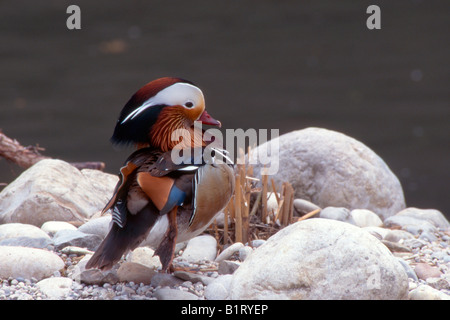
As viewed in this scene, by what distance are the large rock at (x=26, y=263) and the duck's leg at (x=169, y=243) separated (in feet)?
1.59

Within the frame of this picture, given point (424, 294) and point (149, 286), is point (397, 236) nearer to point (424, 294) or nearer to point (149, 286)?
point (424, 294)

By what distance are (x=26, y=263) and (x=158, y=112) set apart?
763 millimetres

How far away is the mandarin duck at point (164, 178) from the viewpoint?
2.26m

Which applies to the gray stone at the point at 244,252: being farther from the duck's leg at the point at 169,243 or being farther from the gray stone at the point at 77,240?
the gray stone at the point at 77,240

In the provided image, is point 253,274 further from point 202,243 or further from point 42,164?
point 42,164

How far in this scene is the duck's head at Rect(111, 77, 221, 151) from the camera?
245cm

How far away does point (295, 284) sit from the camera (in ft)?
6.75

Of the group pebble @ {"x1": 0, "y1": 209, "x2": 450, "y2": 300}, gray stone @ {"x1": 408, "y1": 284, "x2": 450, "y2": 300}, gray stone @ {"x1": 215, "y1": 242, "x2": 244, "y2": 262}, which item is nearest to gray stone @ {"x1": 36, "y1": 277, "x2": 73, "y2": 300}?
pebble @ {"x1": 0, "y1": 209, "x2": 450, "y2": 300}

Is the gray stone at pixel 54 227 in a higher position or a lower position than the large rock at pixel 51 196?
lower

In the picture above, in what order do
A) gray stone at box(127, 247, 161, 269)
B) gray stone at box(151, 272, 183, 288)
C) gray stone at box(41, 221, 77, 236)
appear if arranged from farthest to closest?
1. gray stone at box(41, 221, 77, 236)
2. gray stone at box(127, 247, 161, 269)
3. gray stone at box(151, 272, 183, 288)

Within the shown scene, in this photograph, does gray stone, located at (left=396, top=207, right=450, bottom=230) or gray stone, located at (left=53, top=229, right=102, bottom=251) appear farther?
gray stone, located at (left=396, top=207, right=450, bottom=230)

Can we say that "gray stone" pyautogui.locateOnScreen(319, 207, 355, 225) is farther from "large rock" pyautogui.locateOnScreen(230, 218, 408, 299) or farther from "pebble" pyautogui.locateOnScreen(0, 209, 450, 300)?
"large rock" pyautogui.locateOnScreen(230, 218, 408, 299)

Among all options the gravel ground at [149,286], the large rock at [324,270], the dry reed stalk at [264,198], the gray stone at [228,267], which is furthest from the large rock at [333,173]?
the large rock at [324,270]

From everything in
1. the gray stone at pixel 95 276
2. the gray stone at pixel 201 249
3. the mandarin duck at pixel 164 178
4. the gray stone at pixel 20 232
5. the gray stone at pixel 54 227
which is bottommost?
the gray stone at pixel 201 249
